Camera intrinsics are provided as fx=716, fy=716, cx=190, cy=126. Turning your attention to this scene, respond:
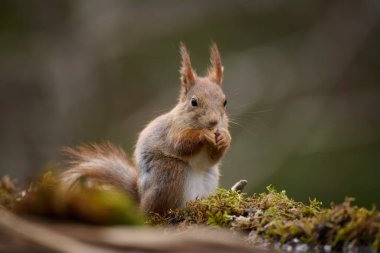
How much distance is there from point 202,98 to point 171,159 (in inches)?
18.6

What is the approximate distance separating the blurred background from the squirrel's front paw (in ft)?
16.5

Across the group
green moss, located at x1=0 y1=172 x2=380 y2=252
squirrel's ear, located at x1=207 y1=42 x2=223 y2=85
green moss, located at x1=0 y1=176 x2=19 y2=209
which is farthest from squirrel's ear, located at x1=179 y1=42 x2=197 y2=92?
green moss, located at x1=0 y1=176 x2=19 y2=209

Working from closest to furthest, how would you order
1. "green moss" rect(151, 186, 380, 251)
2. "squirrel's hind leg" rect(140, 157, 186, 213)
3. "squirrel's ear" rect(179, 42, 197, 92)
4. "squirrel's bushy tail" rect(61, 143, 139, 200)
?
"green moss" rect(151, 186, 380, 251), "squirrel's hind leg" rect(140, 157, 186, 213), "squirrel's bushy tail" rect(61, 143, 139, 200), "squirrel's ear" rect(179, 42, 197, 92)

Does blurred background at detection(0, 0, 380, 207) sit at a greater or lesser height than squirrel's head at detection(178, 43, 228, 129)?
greater

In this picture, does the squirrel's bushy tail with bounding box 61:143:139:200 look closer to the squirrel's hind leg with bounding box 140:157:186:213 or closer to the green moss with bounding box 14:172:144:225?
the squirrel's hind leg with bounding box 140:157:186:213

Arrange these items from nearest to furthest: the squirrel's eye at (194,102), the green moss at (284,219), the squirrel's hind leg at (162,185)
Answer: the green moss at (284,219) < the squirrel's hind leg at (162,185) < the squirrel's eye at (194,102)

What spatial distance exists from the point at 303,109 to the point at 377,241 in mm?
7914

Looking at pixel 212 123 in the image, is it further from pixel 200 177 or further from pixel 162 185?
pixel 162 185

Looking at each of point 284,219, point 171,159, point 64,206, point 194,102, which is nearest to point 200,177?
point 171,159

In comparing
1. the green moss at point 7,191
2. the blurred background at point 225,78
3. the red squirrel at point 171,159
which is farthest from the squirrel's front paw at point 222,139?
the blurred background at point 225,78

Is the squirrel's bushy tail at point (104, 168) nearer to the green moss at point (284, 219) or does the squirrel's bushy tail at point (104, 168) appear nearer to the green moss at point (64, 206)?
the green moss at point (284, 219)

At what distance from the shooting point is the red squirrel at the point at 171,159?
3.58m

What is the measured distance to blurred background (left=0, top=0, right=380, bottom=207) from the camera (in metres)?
9.59

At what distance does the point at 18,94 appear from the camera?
39.1 ft
